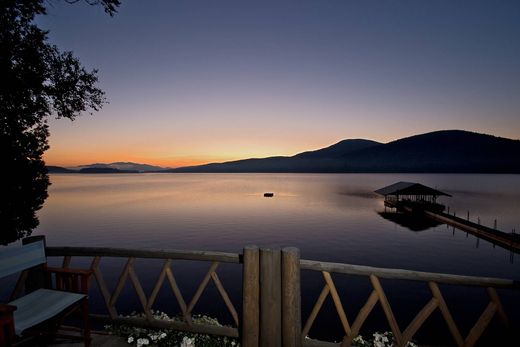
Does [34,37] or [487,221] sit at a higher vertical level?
[34,37]

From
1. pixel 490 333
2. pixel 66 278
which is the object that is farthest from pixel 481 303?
pixel 66 278

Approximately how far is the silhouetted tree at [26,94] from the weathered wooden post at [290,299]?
24.4 ft

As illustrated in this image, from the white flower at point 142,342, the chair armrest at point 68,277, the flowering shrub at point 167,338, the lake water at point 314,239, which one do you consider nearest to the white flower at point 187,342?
the flowering shrub at point 167,338

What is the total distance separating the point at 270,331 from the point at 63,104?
29.4 feet

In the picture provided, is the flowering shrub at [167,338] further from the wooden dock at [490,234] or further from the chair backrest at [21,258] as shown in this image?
the wooden dock at [490,234]

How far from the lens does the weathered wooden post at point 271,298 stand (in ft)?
11.0

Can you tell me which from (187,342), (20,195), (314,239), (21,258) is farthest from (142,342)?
(314,239)

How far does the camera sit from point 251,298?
3.45 m

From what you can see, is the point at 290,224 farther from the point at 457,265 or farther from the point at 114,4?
the point at 114,4

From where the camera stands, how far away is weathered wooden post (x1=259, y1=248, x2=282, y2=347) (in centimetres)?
335

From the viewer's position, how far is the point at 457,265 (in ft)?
78.5

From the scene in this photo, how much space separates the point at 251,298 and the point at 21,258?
3399 mm

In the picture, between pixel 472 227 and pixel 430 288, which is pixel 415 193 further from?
pixel 430 288

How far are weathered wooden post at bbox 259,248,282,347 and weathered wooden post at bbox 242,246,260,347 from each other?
0.08 meters
